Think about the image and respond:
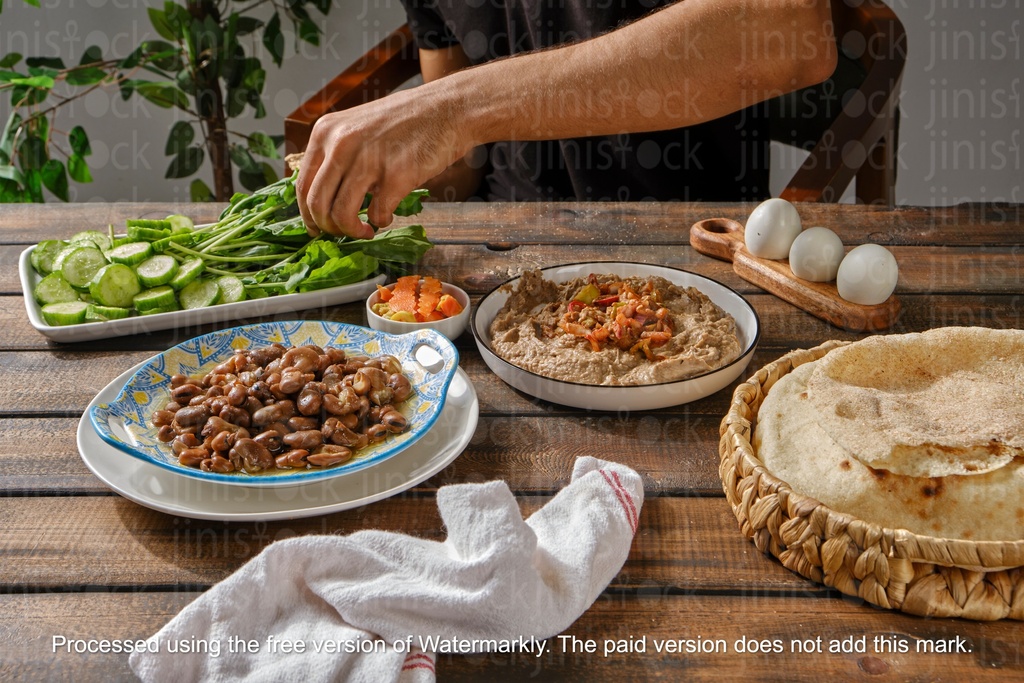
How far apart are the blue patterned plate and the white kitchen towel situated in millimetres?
148

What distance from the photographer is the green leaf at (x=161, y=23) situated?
306cm

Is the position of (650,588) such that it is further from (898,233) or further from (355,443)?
(898,233)

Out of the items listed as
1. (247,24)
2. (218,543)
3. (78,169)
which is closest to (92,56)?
(78,169)

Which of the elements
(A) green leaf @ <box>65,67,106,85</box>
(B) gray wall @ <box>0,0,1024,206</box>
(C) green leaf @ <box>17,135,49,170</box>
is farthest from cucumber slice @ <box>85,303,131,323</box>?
(B) gray wall @ <box>0,0,1024,206</box>

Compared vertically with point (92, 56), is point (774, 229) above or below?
below

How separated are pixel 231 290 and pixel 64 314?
0.82 feet

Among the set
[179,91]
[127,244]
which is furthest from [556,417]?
[179,91]

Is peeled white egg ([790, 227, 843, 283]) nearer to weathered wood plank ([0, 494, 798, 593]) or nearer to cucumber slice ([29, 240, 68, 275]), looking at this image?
weathered wood plank ([0, 494, 798, 593])

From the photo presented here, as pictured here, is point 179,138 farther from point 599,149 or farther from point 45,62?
point 599,149

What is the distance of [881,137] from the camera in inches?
80.7

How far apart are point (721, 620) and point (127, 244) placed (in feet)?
3.94

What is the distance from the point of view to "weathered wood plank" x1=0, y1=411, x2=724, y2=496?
1089 millimetres

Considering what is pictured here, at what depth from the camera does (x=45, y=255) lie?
1.63m

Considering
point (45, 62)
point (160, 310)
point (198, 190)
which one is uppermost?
point (45, 62)
